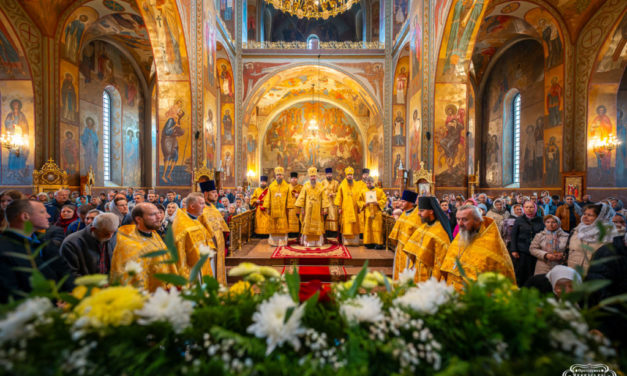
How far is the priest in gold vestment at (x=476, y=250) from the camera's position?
100.0 inches

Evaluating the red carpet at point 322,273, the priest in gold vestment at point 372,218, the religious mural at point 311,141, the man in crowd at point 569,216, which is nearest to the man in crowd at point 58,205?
the red carpet at point 322,273

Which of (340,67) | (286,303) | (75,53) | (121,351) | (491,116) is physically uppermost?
(340,67)

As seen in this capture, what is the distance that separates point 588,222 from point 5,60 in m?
16.4

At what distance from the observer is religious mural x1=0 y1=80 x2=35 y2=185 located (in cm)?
1034

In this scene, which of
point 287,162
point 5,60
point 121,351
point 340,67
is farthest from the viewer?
point 287,162

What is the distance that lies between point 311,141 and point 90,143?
16.8 m

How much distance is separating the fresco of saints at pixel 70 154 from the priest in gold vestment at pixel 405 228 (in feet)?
41.5

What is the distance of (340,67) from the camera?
19172 millimetres

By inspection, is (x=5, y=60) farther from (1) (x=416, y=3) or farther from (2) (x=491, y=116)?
(2) (x=491, y=116)

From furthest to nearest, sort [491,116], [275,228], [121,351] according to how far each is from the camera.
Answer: [491,116], [275,228], [121,351]

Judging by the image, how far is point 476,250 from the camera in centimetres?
262

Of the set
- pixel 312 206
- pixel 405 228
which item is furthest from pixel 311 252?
pixel 405 228

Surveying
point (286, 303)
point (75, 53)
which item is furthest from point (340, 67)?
point (286, 303)

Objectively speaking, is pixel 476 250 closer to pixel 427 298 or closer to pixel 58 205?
pixel 427 298
